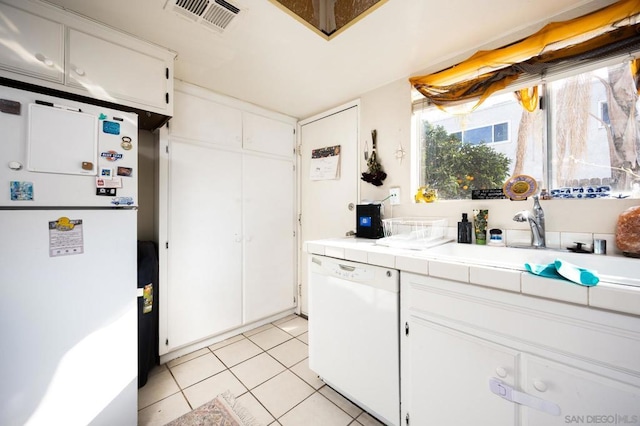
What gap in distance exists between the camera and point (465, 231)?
152cm

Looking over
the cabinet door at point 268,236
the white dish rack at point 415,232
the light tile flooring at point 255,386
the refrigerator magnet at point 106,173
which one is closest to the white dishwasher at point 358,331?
the light tile flooring at point 255,386

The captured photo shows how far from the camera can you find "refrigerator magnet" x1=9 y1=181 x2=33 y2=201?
1.05 m

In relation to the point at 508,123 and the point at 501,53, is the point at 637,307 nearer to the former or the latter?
the point at 508,123

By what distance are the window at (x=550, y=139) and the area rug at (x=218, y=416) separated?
196 cm

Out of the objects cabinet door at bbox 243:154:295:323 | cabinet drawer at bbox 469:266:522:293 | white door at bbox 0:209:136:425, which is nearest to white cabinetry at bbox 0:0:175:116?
white door at bbox 0:209:136:425

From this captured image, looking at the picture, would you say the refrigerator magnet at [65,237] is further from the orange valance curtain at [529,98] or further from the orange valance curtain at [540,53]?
the orange valance curtain at [529,98]

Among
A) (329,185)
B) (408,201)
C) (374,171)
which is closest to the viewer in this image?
(408,201)

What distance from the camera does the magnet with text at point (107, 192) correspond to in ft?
4.08

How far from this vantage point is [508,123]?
5.19 ft

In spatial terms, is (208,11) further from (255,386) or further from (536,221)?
(255,386)

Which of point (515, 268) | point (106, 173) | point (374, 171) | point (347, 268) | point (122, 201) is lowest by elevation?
point (347, 268)

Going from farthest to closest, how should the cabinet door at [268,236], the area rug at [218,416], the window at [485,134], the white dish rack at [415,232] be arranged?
the cabinet door at [268,236] → the window at [485,134] → the white dish rack at [415,232] → the area rug at [218,416]

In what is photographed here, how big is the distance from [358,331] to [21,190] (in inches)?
69.1

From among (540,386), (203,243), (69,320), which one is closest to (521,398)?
(540,386)
